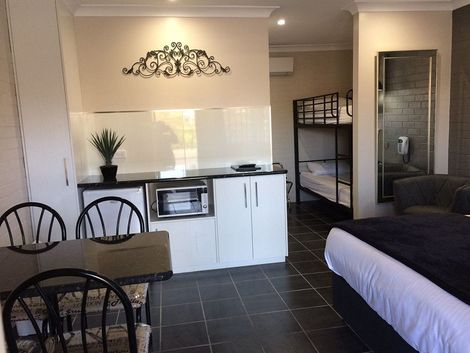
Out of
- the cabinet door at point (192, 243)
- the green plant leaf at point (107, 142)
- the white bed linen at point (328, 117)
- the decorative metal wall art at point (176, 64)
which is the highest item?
the decorative metal wall art at point (176, 64)

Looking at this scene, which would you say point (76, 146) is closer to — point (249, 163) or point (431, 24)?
point (249, 163)

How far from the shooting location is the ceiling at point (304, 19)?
3.67m

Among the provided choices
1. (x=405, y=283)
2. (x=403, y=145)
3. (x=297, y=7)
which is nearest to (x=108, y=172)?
(x=297, y=7)

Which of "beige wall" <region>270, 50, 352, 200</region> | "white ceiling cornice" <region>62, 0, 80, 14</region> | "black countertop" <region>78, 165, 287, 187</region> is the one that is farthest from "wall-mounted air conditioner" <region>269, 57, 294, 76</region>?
"white ceiling cornice" <region>62, 0, 80, 14</region>

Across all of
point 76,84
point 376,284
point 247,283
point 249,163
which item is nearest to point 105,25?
point 76,84

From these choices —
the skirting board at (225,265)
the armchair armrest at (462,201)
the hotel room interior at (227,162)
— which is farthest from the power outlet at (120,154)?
the armchair armrest at (462,201)

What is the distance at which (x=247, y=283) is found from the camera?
335 cm

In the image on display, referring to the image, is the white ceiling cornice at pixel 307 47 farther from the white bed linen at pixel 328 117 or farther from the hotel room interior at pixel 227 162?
the white bed linen at pixel 328 117

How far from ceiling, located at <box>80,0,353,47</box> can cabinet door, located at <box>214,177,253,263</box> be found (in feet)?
5.54

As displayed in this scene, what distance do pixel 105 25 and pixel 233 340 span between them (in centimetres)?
304

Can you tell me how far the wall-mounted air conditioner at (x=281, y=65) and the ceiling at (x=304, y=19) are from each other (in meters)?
0.23

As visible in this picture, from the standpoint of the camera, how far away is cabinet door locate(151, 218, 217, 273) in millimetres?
3559

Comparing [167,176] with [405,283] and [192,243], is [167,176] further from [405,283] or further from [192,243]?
[405,283]

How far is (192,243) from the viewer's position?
359 cm
